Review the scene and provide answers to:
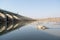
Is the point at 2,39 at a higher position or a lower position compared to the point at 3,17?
lower

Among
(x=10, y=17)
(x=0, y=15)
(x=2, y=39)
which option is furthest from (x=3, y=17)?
(x=2, y=39)

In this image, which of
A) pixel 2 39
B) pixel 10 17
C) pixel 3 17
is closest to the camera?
pixel 2 39

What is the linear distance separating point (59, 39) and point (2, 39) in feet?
7.38

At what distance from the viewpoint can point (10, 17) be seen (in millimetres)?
43875

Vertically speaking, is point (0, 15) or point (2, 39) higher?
point (0, 15)

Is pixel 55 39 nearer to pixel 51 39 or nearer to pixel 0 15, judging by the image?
pixel 51 39

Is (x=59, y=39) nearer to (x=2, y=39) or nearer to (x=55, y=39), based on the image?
(x=55, y=39)

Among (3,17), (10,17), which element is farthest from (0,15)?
(10,17)

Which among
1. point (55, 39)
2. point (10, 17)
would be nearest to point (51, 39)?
point (55, 39)

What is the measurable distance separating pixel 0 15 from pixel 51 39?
32.5 metres

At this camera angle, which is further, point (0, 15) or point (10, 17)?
point (10, 17)

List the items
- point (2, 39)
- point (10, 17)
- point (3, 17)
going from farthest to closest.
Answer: point (10, 17) → point (3, 17) → point (2, 39)

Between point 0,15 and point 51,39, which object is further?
point 0,15

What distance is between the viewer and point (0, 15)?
→ 124 feet
